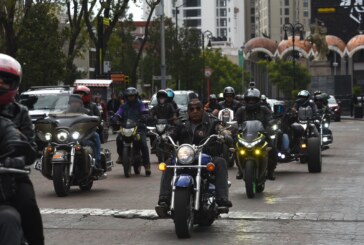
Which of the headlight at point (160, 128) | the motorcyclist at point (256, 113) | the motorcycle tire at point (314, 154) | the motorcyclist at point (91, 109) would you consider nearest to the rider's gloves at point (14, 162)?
the motorcyclist at point (91, 109)

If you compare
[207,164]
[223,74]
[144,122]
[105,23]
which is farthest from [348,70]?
[207,164]

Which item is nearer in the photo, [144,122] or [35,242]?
[35,242]

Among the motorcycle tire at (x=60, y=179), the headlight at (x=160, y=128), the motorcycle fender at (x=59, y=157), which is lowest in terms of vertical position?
the motorcycle tire at (x=60, y=179)

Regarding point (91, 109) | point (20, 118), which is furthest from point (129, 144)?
point (20, 118)

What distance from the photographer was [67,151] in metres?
13.8

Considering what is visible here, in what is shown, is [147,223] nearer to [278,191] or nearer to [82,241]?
[82,241]

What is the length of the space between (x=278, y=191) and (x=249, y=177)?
5.07 ft

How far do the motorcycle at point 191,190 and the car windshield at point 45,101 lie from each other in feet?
51.9

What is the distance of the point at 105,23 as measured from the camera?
137 ft

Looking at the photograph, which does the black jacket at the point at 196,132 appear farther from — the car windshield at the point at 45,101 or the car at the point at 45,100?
the car windshield at the point at 45,101

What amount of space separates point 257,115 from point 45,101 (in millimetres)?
12463

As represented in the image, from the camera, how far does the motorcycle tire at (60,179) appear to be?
1351 cm

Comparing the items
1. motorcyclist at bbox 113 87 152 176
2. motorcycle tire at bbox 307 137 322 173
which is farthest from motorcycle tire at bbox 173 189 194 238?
motorcycle tire at bbox 307 137 322 173

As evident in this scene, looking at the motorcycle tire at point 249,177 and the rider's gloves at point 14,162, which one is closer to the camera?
the rider's gloves at point 14,162
